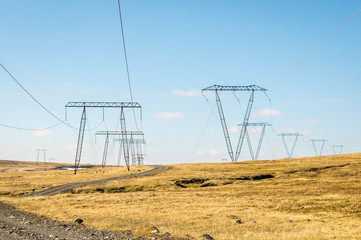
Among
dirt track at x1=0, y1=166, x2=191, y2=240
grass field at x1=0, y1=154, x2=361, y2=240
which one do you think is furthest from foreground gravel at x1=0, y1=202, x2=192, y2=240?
grass field at x1=0, y1=154, x2=361, y2=240

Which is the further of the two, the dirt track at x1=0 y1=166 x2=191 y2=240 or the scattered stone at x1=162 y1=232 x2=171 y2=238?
the scattered stone at x1=162 y1=232 x2=171 y2=238

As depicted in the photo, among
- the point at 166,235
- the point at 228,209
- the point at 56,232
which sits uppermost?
the point at 56,232

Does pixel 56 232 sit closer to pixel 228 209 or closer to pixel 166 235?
pixel 166 235

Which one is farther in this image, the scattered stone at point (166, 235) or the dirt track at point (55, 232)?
the scattered stone at point (166, 235)

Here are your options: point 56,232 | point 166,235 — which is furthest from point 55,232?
point 166,235

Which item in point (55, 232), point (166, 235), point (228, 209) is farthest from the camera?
point (228, 209)

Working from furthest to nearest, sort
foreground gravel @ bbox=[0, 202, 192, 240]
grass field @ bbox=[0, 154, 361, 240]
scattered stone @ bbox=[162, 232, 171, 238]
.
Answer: grass field @ bbox=[0, 154, 361, 240]
scattered stone @ bbox=[162, 232, 171, 238]
foreground gravel @ bbox=[0, 202, 192, 240]

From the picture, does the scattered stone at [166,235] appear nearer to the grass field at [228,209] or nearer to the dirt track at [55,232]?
the dirt track at [55,232]

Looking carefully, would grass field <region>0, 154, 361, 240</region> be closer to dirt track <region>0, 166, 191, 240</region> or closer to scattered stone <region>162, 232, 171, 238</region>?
scattered stone <region>162, 232, 171, 238</region>

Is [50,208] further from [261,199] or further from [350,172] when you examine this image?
[350,172]

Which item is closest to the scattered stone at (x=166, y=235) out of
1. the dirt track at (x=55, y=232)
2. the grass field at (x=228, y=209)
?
the dirt track at (x=55, y=232)

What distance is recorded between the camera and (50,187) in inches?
2891

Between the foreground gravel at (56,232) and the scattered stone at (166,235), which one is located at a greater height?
the foreground gravel at (56,232)

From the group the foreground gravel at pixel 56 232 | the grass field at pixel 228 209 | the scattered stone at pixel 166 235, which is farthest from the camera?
the grass field at pixel 228 209
